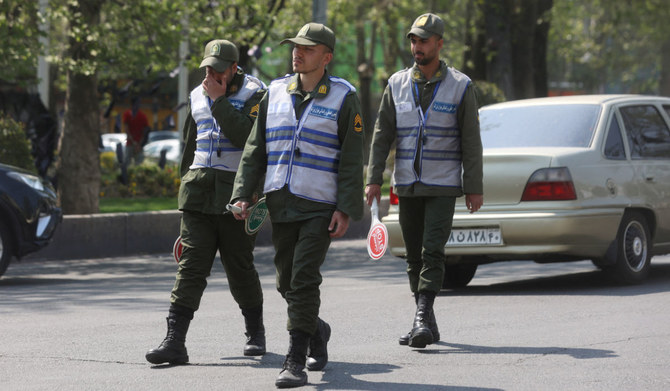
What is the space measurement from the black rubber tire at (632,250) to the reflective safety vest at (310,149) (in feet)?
14.1

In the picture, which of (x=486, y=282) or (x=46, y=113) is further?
(x=46, y=113)

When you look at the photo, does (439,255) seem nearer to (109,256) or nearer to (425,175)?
(425,175)

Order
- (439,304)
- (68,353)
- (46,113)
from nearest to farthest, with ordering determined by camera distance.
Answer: (68,353) → (439,304) → (46,113)

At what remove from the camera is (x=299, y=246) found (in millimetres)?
5734

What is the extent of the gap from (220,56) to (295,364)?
5.36ft

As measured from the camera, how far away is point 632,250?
9.71 metres

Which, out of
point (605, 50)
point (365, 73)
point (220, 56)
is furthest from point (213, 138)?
point (605, 50)

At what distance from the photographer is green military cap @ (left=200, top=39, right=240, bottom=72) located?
6.18 m

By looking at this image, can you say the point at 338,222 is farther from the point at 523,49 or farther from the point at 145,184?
the point at 523,49

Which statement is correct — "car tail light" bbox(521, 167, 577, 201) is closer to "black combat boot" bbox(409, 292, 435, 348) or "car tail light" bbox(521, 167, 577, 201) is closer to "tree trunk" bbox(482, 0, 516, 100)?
"black combat boot" bbox(409, 292, 435, 348)

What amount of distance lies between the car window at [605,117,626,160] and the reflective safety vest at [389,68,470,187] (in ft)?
9.93

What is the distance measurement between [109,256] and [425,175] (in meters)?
7.37

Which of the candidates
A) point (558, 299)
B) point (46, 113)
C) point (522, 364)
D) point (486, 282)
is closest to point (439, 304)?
point (558, 299)

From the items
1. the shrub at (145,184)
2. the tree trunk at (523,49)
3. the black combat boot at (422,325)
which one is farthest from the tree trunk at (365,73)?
the black combat boot at (422,325)
